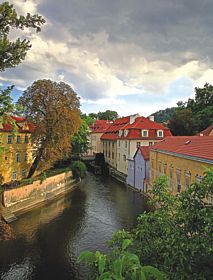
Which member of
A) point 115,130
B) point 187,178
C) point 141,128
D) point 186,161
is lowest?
point 187,178

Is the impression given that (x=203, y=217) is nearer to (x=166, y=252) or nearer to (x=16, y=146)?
(x=166, y=252)

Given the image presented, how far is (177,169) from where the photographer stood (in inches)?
773

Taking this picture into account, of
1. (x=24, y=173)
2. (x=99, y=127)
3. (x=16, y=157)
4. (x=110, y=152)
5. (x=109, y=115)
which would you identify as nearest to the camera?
(x=16, y=157)

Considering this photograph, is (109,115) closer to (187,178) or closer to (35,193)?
(35,193)

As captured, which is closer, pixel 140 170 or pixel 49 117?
pixel 49 117

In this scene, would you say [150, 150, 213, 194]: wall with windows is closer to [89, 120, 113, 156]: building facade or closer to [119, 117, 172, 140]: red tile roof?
[119, 117, 172, 140]: red tile roof

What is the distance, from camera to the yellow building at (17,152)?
26.2 meters

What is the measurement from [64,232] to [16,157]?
42.9ft

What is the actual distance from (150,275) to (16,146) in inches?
1064

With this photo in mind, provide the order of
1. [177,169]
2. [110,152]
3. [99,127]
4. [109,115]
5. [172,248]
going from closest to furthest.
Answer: [172,248] → [177,169] → [110,152] → [99,127] → [109,115]

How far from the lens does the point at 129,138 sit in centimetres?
3819

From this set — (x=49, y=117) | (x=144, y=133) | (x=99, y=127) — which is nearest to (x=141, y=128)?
(x=144, y=133)

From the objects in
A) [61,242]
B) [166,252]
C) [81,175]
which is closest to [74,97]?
[81,175]

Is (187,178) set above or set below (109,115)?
below
